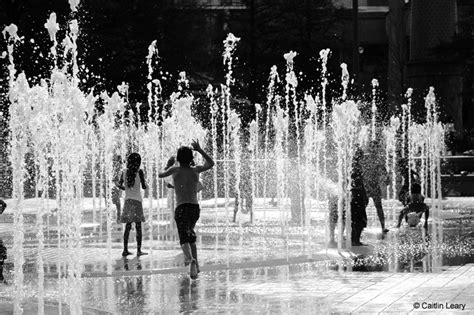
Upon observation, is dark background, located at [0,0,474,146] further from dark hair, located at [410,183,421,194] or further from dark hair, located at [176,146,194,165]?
dark hair, located at [176,146,194,165]

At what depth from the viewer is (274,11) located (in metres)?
49.6

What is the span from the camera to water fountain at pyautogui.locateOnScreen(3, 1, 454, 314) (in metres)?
13.8

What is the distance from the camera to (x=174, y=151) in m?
26.9

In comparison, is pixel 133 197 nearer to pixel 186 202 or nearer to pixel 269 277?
pixel 186 202

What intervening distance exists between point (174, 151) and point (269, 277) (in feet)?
50.1

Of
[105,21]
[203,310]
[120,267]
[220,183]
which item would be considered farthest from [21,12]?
[203,310]

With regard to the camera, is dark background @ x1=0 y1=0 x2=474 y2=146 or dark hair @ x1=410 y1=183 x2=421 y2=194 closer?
dark hair @ x1=410 y1=183 x2=421 y2=194

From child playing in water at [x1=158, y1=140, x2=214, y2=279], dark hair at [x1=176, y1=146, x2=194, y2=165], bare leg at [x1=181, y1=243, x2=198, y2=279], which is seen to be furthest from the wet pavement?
dark hair at [x1=176, y1=146, x2=194, y2=165]

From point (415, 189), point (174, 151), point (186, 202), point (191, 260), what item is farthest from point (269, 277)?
point (174, 151)

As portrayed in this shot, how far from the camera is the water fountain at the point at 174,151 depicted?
1384 centimetres

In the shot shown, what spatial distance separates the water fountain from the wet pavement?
0.65ft

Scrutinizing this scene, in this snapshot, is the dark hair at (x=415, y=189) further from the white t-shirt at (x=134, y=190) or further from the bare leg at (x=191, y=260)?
the bare leg at (x=191, y=260)

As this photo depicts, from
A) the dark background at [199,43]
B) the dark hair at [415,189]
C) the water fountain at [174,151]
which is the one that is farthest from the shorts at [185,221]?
the dark background at [199,43]

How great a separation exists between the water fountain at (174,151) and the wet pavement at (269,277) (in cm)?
20
